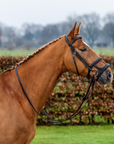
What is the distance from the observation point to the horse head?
9.59 feet

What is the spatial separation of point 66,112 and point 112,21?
160 ft

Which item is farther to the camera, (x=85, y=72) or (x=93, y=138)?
(x=93, y=138)

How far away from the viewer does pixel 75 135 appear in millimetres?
6043

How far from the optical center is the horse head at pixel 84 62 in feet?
9.59

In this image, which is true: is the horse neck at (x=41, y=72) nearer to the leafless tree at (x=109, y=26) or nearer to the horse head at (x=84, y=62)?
the horse head at (x=84, y=62)

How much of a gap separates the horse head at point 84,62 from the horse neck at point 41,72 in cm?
11

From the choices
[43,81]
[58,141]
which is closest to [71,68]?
[43,81]

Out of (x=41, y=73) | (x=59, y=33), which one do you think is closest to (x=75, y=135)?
(x=41, y=73)

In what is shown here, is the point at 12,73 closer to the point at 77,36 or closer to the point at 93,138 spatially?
the point at 77,36

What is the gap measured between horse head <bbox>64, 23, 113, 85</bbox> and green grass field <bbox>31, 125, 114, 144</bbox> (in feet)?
10.2

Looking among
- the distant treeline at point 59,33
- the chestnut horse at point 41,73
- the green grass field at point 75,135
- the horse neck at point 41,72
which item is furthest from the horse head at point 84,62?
the distant treeline at point 59,33

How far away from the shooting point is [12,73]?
2986mm

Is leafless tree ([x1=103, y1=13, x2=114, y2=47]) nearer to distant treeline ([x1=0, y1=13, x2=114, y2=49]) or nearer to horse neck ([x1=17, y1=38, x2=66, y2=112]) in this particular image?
distant treeline ([x1=0, y1=13, x2=114, y2=49])

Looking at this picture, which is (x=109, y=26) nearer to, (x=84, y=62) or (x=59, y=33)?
(x=59, y=33)
